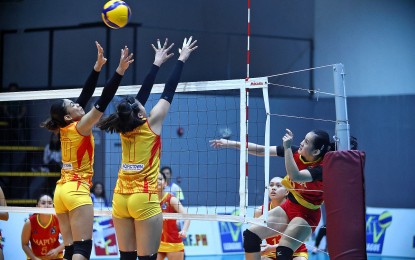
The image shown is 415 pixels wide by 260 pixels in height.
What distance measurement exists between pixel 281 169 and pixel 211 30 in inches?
142

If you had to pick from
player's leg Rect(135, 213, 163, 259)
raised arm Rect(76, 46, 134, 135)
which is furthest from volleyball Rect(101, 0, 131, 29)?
player's leg Rect(135, 213, 163, 259)

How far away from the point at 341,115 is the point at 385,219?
25.0 feet

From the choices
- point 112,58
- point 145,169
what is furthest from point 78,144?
point 112,58

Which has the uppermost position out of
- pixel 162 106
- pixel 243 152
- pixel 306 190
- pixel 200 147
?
pixel 162 106

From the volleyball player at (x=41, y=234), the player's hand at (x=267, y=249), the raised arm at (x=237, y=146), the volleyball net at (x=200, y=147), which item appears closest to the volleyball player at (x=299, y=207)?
the raised arm at (x=237, y=146)

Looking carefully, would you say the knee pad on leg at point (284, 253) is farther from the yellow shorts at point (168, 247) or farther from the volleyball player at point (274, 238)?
the yellow shorts at point (168, 247)

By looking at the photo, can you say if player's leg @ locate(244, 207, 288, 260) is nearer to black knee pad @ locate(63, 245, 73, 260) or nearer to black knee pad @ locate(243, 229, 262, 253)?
black knee pad @ locate(243, 229, 262, 253)

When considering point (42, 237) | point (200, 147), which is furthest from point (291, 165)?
point (200, 147)

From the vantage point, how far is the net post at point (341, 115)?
21.0ft

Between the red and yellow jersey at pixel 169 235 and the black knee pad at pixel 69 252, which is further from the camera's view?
the red and yellow jersey at pixel 169 235

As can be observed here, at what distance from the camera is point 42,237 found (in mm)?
8625

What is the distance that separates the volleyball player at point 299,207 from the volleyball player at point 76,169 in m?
1.55

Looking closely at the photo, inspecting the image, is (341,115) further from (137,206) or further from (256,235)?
(137,206)

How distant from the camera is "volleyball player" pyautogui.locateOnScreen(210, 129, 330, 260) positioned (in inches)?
263
